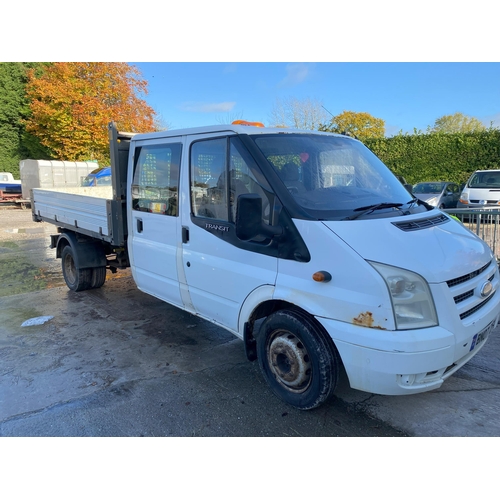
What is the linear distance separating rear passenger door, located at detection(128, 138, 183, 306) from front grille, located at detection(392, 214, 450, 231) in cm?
215

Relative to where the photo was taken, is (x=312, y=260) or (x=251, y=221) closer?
(x=312, y=260)

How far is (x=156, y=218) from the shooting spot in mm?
4363

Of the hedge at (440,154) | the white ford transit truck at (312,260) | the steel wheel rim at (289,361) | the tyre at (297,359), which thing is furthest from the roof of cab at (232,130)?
the hedge at (440,154)

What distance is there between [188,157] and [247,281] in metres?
1.41

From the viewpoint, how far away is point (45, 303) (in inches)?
236

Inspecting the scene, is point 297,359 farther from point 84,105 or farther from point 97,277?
point 84,105

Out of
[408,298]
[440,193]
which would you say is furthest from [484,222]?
[440,193]

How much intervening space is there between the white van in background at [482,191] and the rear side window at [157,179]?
11.5 meters

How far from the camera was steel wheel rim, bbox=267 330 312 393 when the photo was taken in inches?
121

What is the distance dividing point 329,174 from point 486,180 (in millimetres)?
12055

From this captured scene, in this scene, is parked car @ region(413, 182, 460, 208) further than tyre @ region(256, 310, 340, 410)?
Yes

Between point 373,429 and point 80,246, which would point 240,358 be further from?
point 80,246

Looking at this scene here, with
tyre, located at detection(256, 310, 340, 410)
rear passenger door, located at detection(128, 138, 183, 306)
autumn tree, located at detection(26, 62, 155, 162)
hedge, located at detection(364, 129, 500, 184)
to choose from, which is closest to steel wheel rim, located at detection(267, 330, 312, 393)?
tyre, located at detection(256, 310, 340, 410)

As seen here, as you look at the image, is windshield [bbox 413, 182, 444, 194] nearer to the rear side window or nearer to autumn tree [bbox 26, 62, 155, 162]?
the rear side window
